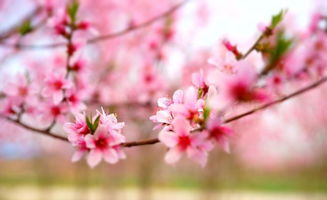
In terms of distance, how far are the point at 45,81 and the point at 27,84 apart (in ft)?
1.01

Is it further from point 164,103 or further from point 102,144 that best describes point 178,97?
point 102,144

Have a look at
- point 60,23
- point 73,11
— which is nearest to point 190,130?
point 73,11

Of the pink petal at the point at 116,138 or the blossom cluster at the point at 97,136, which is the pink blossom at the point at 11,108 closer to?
the blossom cluster at the point at 97,136

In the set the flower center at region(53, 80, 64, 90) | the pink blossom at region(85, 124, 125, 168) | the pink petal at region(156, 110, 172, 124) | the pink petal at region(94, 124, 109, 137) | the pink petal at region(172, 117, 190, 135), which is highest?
the flower center at region(53, 80, 64, 90)

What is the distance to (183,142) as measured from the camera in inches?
59.8

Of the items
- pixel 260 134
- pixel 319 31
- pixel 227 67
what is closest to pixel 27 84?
pixel 227 67

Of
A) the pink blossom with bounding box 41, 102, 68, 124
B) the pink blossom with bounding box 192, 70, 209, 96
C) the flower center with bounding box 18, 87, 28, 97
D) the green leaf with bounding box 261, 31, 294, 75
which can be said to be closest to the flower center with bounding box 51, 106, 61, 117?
the pink blossom with bounding box 41, 102, 68, 124

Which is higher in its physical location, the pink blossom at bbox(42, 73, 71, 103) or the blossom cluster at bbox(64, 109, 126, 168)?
the pink blossom at bbox(42, 73, 71, 103)

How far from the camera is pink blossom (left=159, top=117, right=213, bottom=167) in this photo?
58.0 inches

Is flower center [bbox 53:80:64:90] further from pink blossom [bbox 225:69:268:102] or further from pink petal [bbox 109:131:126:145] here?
pink blossom [bbox 225:69:268:102]

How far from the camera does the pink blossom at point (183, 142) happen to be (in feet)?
4.83

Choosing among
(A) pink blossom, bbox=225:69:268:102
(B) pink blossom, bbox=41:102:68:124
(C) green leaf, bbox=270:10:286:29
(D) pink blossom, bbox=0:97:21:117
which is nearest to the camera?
(A) pink blossom, bbox=225:69:268:102

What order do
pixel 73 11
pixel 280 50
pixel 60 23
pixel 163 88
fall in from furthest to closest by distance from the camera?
1. pixel 163 88
2. pixel 60 23
3. pixel 73 11
4. pixel 280 50

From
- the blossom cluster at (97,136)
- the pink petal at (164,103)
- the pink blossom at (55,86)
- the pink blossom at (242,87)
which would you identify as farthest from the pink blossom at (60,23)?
the pink blossom at (242,87)
